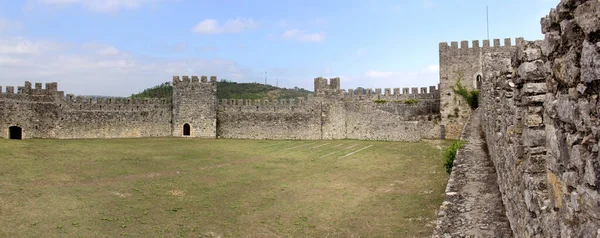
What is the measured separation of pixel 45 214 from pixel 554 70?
11811 mm

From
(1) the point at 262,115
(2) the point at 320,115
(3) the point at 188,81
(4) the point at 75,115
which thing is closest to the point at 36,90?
(4) the point at 75,115

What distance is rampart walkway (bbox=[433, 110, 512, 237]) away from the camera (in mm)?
4980

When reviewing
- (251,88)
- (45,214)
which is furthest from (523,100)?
(251,88)

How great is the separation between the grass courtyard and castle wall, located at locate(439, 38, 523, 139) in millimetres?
6923

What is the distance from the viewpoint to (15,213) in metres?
10.5

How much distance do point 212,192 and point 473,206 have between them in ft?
32.2

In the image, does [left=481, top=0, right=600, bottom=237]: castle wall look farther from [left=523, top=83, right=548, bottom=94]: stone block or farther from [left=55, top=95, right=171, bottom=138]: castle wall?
[left=55, top=95, right=171, bottom=138]: castle wall

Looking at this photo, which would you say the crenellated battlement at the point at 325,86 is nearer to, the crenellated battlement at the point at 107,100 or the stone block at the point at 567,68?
the crenellated battlement at the point at 107,100

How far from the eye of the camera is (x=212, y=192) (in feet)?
45.9

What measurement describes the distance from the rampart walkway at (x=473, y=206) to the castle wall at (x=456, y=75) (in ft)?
66.6

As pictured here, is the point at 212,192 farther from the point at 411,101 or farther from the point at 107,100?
the point at 411,101

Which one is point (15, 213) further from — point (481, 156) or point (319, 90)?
point (319, 90)

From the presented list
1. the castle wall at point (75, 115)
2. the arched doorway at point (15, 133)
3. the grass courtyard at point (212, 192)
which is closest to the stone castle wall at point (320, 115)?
the castle wall at point (75, 115)

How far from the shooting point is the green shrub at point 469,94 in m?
27.6
